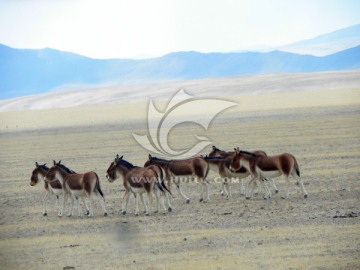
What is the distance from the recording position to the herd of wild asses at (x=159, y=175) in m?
15.2

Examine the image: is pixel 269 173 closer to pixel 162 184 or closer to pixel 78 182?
pixel 162 184

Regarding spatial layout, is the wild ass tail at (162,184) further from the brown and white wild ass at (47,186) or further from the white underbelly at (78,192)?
the brown and white wild ass at (47,186)

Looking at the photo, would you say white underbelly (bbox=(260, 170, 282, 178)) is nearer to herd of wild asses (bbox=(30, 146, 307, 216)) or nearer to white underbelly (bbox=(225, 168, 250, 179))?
herd of wild asses (bbox=(30, 146, 307, 216))

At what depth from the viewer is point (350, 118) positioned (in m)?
42.4

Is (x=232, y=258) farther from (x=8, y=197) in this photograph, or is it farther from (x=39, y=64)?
(x=39, y=64)

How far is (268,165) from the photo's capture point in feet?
53.6

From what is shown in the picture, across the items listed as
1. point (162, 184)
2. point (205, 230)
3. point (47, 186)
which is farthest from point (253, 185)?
point (47, 186)

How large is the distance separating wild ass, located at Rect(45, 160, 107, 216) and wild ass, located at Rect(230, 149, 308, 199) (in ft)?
10.5

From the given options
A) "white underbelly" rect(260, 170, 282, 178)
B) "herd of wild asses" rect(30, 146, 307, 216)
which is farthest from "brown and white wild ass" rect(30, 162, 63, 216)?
"white underbelly" rect(260, 170, 282, 178)

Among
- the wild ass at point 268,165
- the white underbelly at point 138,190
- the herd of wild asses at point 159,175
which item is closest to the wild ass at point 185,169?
the herd of wild asses at point 159,175

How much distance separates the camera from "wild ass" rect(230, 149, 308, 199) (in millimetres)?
16188

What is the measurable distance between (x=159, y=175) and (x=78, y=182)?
160 cm

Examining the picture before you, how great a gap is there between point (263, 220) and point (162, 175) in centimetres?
248

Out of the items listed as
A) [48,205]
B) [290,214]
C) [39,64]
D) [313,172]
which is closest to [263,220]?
[290,214]
